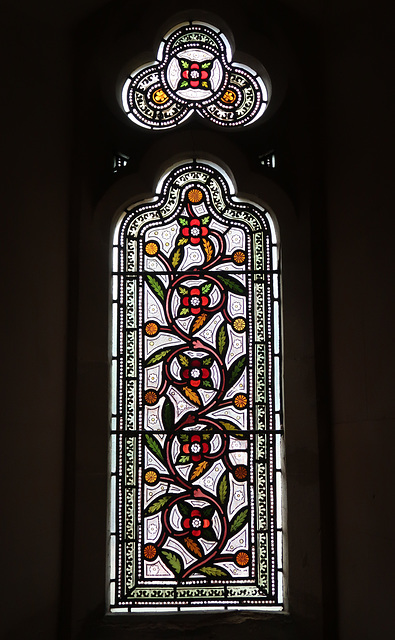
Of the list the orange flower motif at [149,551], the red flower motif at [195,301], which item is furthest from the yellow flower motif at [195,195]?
the orange flower motif at [149,551]

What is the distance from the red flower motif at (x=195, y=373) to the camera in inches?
120

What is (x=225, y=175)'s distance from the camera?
325cm

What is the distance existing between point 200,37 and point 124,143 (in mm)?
604

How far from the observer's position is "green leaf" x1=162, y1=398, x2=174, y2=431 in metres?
3.02

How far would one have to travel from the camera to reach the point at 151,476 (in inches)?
117

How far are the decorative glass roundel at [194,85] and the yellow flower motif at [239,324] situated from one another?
83 cm

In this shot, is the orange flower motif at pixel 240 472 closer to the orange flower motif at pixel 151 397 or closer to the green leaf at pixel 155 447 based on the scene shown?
the green leaf at pixel 155 447

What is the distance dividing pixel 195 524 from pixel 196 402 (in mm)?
460
